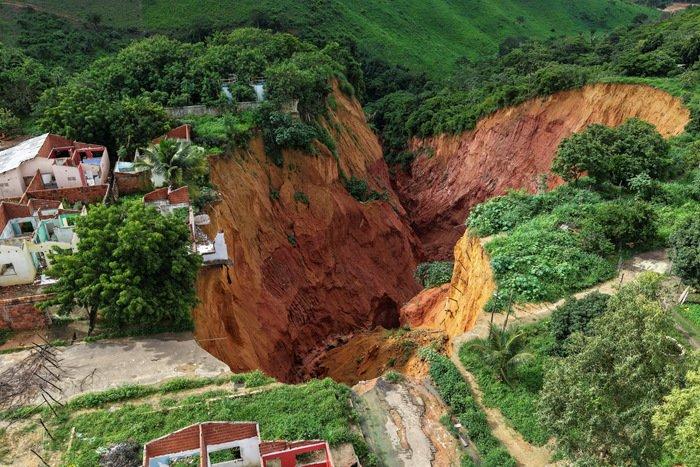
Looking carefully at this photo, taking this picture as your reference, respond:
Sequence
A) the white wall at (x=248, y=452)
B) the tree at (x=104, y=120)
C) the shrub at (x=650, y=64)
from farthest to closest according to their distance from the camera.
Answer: the shrub at (x=650, y=64)
the tree at (x=104, y=120)
the white wall at (x=248, y=452)

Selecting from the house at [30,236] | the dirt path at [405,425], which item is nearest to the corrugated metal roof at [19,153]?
the house at [30,236]

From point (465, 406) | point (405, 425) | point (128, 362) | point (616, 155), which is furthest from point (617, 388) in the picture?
point (616, 155)

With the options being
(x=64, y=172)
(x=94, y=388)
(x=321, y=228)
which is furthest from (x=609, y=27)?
(x=94, y=388)

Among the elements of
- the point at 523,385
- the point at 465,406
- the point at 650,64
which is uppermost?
the point at 650,64

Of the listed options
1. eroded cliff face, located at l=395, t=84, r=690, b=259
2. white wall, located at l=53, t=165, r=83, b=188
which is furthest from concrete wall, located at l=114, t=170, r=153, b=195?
eroded cliff face, located at l=395, t=84, r=690, b=259

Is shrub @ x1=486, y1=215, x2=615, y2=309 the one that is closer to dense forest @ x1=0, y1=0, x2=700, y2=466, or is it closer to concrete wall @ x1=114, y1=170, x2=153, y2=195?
dense forest @ x1=0, y1=0, x2=700, y2=466

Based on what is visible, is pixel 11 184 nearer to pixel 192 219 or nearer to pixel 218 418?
pixel 192 219

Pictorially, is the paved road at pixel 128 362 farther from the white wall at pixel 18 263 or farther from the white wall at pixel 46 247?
the white wall at pixel 46 247
